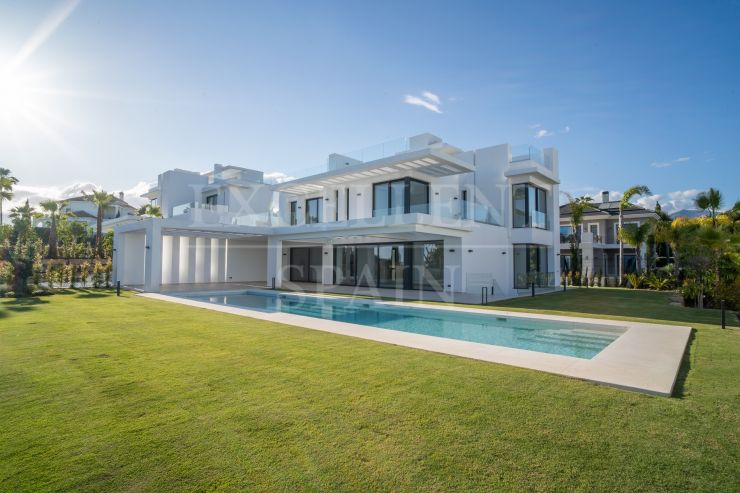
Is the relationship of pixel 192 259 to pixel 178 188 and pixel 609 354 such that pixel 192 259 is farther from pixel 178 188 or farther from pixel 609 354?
pixel 609 354

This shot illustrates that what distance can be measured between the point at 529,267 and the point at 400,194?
329 inches

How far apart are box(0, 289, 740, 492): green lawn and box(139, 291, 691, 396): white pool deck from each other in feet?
0.93

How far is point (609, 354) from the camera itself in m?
6.73

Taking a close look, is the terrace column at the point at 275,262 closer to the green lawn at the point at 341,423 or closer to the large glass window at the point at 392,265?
the large glass window at the point at 392,265

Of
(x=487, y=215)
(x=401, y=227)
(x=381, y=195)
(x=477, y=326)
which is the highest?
(x=381, y=195)

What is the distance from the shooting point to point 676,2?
11.7m

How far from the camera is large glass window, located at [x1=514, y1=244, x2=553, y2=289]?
830 inches

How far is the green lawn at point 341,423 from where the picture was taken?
2984mm

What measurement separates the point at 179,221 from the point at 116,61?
9.77 meters

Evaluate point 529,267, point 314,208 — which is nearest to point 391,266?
point 529,267

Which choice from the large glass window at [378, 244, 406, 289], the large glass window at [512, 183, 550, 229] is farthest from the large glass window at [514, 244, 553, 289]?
the large glass window at [378, 244, 406, 289]

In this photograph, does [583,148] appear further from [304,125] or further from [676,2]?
[304,125]

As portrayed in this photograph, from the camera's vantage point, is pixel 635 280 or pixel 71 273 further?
pixel 635 280

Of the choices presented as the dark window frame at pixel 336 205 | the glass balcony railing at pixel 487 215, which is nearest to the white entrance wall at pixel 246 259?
the dark window frame at pixel 336 205
